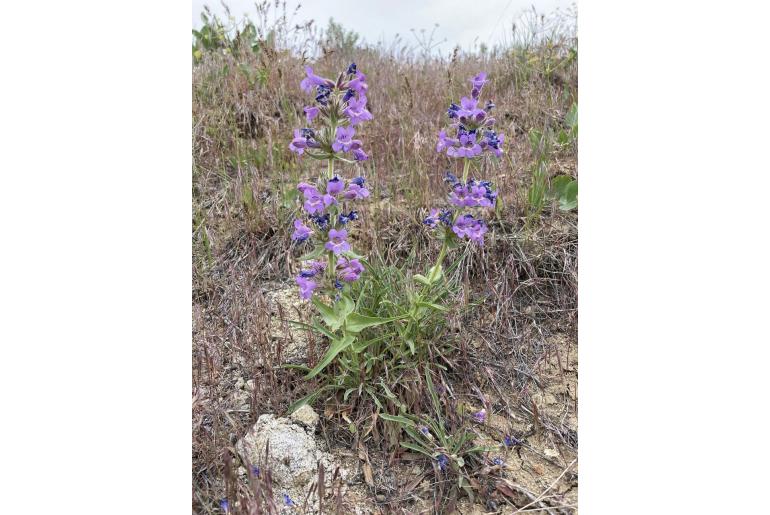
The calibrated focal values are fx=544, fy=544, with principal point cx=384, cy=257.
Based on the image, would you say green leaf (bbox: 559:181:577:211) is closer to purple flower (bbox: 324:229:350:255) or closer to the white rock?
purple flower (bbox: 324:229:350:255)

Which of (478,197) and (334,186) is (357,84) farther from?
(478,197)

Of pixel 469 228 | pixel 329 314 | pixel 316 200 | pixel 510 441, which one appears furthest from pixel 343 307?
pixel 510 441

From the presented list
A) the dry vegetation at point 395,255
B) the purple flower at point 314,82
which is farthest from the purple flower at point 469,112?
the dry vegetation at point 395,255

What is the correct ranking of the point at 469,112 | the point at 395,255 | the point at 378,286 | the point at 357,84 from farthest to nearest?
1. the point at 395,255
2. the point at 378,286
3. the point at 469,112
4. the point at 357,84

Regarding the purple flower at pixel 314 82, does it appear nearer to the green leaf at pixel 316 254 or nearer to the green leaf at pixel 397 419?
the green leaf at pixel 316 254

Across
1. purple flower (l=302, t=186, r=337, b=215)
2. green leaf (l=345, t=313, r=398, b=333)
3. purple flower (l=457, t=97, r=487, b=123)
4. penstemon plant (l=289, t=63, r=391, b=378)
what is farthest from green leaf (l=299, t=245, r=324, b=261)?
purple flower (l=457, t=97, r=487, b=123)

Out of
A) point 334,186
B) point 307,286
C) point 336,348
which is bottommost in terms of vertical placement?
point 336,348
